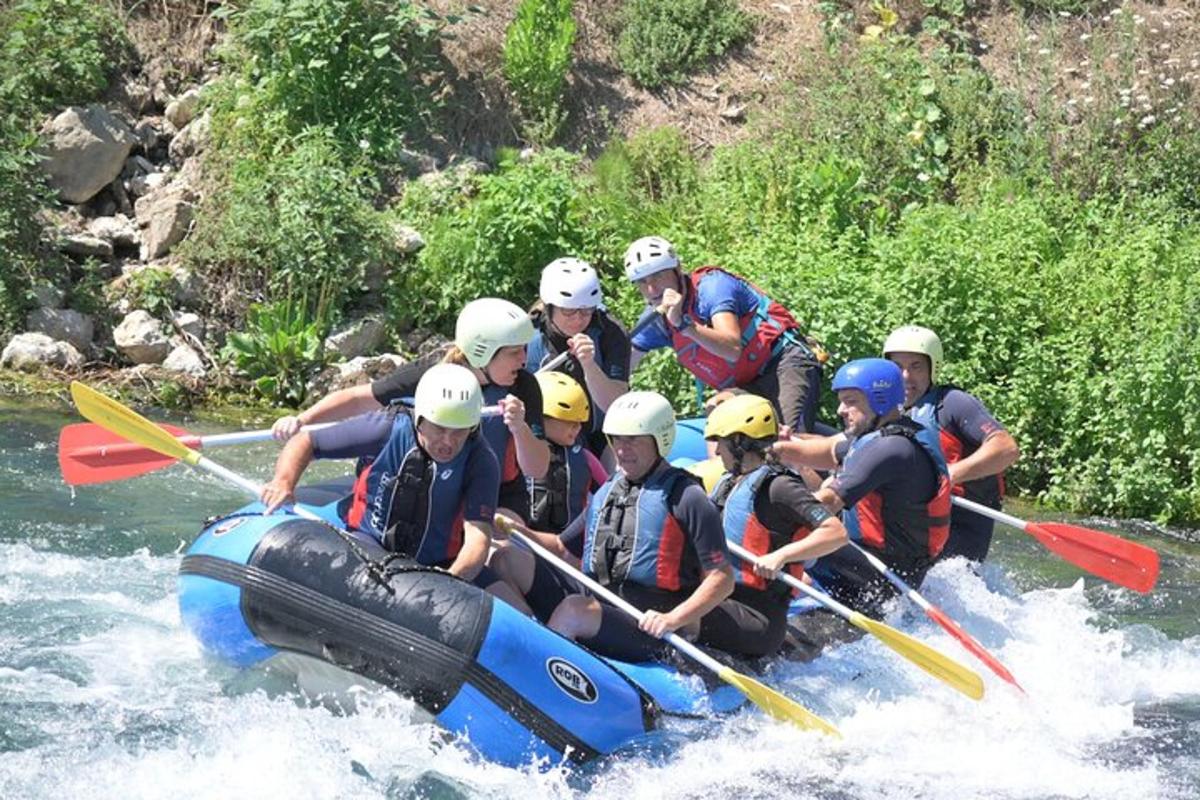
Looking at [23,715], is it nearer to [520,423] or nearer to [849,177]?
[520,423]

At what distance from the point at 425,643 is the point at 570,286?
2239mm

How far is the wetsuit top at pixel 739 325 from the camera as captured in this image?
891 centimetres

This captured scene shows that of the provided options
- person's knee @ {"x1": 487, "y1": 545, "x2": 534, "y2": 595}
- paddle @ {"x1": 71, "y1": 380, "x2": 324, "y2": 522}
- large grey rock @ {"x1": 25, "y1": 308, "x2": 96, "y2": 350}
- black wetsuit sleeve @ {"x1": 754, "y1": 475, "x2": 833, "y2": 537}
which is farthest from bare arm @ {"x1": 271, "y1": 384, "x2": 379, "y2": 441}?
large grey rock @ {"x1": 25, "y1": 308, "x2": 96, "y2": 350}

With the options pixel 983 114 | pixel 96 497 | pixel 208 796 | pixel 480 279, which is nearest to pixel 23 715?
pixel 208 796

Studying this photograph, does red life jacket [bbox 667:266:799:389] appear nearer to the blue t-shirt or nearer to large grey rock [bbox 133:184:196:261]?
the blue t-shirt

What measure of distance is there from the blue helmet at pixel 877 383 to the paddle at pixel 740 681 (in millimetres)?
1443

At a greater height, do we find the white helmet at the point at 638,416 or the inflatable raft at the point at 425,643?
the white helmet at the point at 638,416

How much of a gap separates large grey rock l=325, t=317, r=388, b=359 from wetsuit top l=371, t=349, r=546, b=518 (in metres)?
5.39

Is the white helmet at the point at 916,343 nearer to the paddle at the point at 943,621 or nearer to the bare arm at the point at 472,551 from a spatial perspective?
the paddle at the point at 943,621

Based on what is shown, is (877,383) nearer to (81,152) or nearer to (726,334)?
(726,334)

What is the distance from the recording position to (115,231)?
14.0m

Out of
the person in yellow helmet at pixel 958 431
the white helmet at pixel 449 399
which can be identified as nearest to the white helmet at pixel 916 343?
the person in yellow helmet at pixel 958 431

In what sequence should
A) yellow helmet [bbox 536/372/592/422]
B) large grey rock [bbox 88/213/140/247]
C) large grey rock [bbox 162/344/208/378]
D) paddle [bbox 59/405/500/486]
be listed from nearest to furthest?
yellow helmet [bbox 536/372/592/422] → paddle [bbox 59/405/500/486] → large grey rock [bbox 162/344/208/378] → large grey rock [bbox 88/213/140/247]

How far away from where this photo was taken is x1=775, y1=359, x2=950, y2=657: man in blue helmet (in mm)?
7832
